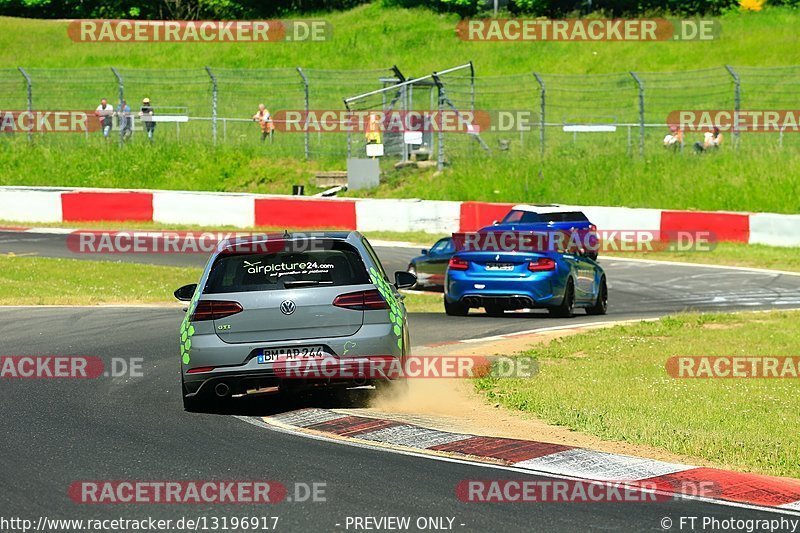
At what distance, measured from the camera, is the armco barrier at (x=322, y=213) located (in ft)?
93.4

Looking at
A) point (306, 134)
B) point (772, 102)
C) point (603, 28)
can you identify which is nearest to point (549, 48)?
point (603, 28)

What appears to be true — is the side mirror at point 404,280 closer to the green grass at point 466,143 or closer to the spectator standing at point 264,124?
the green grass at point 466,143

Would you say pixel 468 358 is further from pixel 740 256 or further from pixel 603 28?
pixel 603 28

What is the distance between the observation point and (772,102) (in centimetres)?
4453

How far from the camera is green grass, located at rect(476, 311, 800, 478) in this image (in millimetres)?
9055

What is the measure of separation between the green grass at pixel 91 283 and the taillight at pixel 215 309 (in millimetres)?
10287

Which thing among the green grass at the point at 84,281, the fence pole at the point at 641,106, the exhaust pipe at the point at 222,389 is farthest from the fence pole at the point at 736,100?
the exhaust pipe at the point at 222,389

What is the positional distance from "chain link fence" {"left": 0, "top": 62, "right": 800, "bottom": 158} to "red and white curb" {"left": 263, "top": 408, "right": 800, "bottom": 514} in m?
23.0

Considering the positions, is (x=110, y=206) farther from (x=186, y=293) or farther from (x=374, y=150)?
(x=186, y=293)

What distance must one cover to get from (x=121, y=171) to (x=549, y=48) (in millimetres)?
25468

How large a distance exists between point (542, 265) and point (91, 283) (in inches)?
331

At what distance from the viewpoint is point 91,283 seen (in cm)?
2267

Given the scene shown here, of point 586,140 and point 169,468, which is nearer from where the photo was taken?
point 169,468

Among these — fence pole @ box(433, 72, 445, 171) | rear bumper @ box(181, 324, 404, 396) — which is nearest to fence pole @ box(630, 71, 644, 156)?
fence pole @ box(433, 72, 445, 171)
